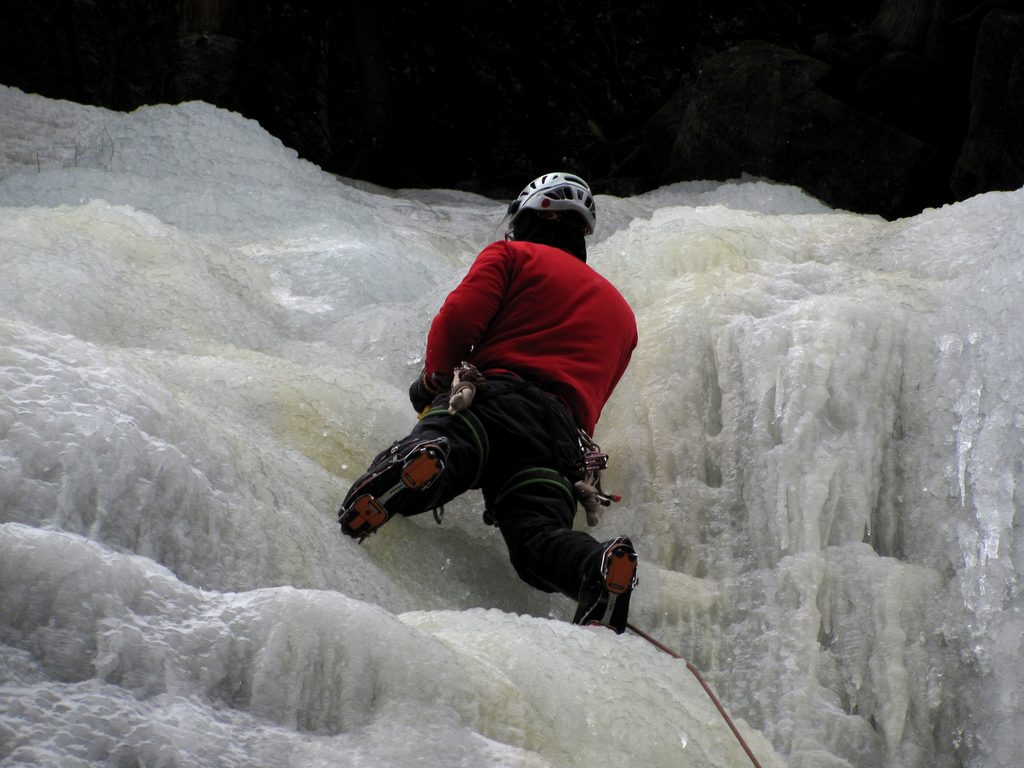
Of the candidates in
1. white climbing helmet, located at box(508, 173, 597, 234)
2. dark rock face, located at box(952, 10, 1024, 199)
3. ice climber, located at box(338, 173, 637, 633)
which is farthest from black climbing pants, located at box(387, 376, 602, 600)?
dark rock face, located at box(952, 10, 1024, 199)

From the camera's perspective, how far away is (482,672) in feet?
8.02

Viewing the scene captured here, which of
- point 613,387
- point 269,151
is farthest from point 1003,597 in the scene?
point 269,151

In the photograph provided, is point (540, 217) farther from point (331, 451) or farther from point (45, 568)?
point (45, 568)

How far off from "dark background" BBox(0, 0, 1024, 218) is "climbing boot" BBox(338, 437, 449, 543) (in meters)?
6.11

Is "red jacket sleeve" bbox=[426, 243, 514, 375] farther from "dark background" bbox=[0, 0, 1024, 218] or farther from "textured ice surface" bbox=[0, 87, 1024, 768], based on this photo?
"dark background" bbox=[0, 0, 1024, 218]

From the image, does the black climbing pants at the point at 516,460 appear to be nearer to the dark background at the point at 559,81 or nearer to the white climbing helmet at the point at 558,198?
the white climbing helmet at the point at 558,198

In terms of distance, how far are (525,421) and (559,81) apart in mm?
8999

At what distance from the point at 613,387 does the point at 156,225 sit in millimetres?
2249

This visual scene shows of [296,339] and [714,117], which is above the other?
[714,117]

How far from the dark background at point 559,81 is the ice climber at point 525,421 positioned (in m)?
5.31

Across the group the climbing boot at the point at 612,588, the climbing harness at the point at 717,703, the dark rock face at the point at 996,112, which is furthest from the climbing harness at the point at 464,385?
the dark rock face at the point at 996,112

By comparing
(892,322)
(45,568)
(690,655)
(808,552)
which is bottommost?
(690,655)

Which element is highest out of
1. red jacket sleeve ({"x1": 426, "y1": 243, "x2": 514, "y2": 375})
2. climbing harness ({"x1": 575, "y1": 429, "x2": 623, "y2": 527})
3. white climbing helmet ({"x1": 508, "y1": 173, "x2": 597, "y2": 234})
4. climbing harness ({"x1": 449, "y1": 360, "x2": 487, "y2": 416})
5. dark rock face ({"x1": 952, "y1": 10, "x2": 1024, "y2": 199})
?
dark rock face ({"x1": 952, "y1": 10, "x2": 1024, "y2": 199})

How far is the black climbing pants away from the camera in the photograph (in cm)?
339
